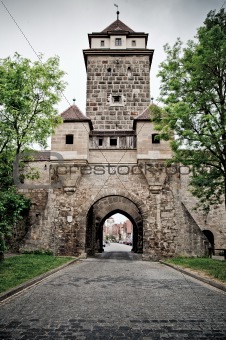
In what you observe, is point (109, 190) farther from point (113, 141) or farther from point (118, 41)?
point (118, 41)

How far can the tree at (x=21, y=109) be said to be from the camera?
42.1ft

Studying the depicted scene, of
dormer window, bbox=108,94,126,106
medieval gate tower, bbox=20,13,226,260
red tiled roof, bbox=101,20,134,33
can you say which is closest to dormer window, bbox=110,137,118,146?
medieval gate tower, bbox=20,13,226,260

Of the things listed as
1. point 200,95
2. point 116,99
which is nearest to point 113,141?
point 116,99

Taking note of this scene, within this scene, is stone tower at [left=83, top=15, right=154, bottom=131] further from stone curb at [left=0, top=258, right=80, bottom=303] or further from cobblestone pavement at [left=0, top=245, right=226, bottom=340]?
cobblestone pavement at [left=0, top=245, right=226, bottom=340]

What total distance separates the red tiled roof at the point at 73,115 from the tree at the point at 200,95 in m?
7.47

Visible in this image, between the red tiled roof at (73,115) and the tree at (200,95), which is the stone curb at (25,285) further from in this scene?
the red tiled roof at (73,115)

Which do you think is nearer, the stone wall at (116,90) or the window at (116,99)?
the stone wall at (116,90)

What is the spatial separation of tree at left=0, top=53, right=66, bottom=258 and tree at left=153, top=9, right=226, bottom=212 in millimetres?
5496

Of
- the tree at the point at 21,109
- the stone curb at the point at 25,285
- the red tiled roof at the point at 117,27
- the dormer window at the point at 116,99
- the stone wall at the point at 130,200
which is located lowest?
the stone curb at the point at 25,285

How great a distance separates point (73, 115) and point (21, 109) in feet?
21.7

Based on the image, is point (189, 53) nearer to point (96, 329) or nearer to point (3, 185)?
point (3, 185)

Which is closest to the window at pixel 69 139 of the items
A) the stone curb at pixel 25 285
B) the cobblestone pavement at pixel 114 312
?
the stone curb at pixel 25 285

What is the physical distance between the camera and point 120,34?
83.6 ft

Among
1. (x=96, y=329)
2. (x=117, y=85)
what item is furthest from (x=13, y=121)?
(x=117, y=85)
